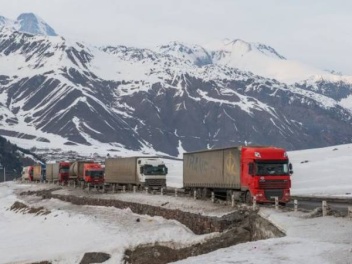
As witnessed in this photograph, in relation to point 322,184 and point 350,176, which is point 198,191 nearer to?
point 322,184

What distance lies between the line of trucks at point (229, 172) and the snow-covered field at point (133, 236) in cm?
291

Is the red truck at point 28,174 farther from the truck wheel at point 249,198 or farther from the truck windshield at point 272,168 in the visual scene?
the truck windshield at point 272,168

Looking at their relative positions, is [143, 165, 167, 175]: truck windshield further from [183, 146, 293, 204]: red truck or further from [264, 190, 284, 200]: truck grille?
[264, 190, 284, 200]: truck grille

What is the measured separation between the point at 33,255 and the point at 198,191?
21.0 meters

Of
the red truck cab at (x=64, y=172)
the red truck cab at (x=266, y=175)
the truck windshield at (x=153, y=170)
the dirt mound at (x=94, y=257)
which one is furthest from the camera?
the red truck cab at (x=64, y=172)

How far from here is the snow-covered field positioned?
1730 centimetres

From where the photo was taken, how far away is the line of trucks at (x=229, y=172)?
118 ft

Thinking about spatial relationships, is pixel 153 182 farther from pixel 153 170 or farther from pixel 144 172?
pixel 144 172

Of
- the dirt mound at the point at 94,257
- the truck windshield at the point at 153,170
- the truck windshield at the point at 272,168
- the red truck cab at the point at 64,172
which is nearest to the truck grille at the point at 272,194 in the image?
the truck windshield at the point at 272,168

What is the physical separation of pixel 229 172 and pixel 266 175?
4.83m

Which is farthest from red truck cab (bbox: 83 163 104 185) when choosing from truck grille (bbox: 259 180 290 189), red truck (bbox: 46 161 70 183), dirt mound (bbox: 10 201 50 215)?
truck grille (bbox: 259 180 290 189)

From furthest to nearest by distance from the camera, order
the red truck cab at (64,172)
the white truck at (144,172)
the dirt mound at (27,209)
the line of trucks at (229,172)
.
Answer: the red truck cab at (64,172), the white truck at (144,172), the dirt mound at (27,209), the line of trucks at (229,172)

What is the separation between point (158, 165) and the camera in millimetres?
62938

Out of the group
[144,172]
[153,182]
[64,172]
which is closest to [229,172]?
[153,182]
